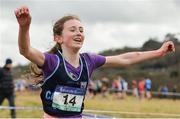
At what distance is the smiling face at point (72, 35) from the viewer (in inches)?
215

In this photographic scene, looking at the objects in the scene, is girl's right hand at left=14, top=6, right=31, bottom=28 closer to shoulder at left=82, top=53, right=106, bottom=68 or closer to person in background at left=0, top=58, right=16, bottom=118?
shoulder at left=82, top=53, right=106, bottom=68

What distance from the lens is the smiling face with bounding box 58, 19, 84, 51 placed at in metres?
Result: 5.46

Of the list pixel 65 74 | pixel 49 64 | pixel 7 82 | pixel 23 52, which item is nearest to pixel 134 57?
pixel 65 74

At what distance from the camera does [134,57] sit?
613 centimetres

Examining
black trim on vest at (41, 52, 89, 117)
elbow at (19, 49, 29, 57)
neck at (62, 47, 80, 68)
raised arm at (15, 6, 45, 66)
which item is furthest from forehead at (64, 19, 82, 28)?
elbow at (19, 49, 29, 57)

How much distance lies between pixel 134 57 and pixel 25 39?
64.6 inches

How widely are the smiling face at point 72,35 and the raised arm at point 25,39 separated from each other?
0.34m

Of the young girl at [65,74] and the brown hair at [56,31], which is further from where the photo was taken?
the brown hair at [56,31]

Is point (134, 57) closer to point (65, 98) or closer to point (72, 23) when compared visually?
point (72, 23)

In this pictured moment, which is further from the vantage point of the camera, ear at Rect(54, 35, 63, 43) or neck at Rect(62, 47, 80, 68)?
ear at Rect(54, 35, 63, 43)

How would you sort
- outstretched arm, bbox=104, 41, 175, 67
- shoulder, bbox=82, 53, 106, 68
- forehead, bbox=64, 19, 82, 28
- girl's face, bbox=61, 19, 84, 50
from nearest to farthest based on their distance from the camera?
girl's face, bbox=61, 19, 84, 50
forehead, bbox=64, 19, 82, 28
shoulder, bbox=82, 53, 106, 68
outstretched arm, bbox=104, 41, 175, 67

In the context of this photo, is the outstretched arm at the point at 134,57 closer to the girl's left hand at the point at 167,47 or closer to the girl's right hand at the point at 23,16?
the girl's left hand at the point at 167,47

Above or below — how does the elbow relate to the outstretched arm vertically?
above

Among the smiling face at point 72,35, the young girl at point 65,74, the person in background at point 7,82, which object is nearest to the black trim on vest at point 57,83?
the young girl at point 65,74
